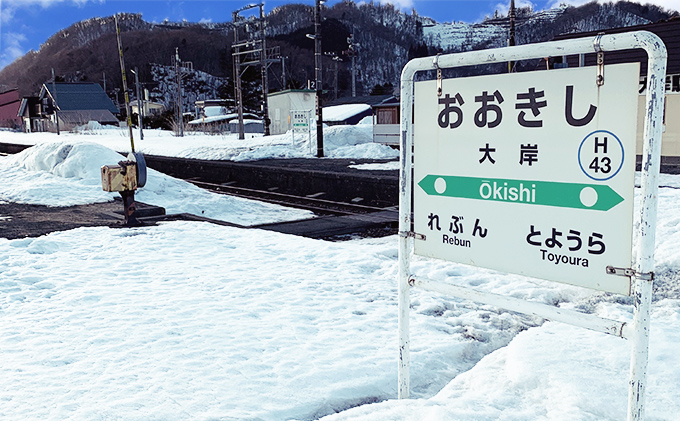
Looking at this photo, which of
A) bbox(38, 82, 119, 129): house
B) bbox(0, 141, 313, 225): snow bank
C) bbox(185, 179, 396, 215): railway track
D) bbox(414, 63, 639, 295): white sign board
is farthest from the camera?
bbox(38, 82, 119, 129): house

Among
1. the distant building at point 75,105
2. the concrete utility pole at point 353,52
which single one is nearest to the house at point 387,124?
the concrete utility pole at point 353,52

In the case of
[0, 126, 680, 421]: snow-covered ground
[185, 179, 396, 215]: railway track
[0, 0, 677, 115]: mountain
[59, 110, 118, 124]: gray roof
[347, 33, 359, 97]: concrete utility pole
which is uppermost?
[0, 0, 677, 115]: mountain

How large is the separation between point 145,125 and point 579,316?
216 feet

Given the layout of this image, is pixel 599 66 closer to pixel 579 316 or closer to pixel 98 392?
pixel 579 316

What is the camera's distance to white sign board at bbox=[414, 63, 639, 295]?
8.03 ft

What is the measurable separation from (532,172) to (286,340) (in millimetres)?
2322

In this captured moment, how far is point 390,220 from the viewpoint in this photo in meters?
9.88

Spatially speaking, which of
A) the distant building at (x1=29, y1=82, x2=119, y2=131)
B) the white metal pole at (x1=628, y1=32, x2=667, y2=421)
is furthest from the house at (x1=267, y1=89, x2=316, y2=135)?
the white metal pole at (x1=628, y1=32, x2=667, y2=421)

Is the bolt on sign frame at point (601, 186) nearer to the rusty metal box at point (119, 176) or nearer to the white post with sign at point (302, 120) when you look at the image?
the rusty metal box at point (119, 176)

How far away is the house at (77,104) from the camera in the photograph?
70.2 metres

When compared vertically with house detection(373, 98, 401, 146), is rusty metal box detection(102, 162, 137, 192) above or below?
below

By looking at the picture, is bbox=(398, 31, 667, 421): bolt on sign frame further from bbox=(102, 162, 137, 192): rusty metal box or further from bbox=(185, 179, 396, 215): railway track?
bbox=(185, 179, 396, 215): railway track

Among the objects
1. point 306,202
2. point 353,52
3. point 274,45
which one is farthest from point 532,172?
point 274,45

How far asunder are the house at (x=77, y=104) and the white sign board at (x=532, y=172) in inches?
2853
